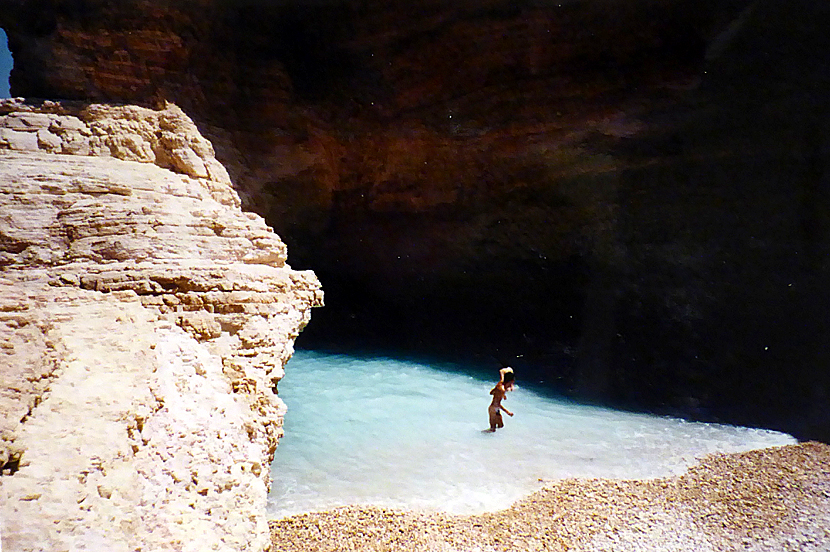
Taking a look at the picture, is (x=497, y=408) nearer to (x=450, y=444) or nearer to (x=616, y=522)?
(x=450, y=444)

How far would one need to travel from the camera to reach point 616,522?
410cm

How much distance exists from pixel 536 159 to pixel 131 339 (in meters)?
10.0

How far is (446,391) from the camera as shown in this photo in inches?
340

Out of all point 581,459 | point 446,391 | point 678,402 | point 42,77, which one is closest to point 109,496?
point 581,459

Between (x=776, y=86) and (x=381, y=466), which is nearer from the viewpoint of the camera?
(x=381, y=466)

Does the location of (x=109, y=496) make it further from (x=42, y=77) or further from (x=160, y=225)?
(x=42, y=77)

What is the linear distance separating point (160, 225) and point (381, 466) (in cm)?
339

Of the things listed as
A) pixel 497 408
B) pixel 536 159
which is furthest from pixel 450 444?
pixel 536 159

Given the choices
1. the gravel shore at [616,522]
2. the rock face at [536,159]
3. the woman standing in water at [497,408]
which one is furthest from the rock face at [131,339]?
the rock face at [536,159]

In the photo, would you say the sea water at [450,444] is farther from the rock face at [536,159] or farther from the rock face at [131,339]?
the rock face at [131,339]

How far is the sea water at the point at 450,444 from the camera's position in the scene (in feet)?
16.4

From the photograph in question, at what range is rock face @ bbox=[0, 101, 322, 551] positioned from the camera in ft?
6.81

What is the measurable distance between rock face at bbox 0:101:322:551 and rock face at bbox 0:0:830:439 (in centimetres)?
567

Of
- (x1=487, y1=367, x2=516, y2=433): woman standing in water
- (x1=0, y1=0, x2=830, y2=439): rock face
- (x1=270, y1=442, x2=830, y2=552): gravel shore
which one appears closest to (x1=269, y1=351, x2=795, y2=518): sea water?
(x1=487, y1=367, x2=516, y2=433): woman standing in water
